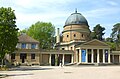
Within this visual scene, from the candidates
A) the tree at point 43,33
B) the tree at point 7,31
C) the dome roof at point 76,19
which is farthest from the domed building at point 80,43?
the tree at point 7,31

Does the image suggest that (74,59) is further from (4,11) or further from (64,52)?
(4,11)

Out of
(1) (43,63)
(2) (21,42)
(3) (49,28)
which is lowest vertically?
(1) (43,63)

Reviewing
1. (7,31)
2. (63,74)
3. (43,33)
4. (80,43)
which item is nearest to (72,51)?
(80,43)

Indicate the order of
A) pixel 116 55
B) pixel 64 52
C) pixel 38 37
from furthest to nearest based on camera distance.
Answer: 1. pixel 38 37
2. pixel 116 55
3. pixel 64 52

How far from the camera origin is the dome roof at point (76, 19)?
84188 millimetres

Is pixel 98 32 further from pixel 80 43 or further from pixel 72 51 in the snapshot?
pixel 72 51

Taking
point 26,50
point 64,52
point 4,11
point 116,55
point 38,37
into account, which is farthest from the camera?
point 38,37

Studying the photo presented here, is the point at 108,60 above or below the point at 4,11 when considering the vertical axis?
below

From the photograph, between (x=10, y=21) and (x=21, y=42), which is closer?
(x=10, y=21)

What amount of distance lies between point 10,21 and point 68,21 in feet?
149

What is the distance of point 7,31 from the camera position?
4188 centimetres

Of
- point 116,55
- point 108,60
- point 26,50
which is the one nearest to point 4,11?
point 26,50

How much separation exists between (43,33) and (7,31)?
55060 millimetres

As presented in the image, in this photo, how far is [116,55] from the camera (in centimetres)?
8175
